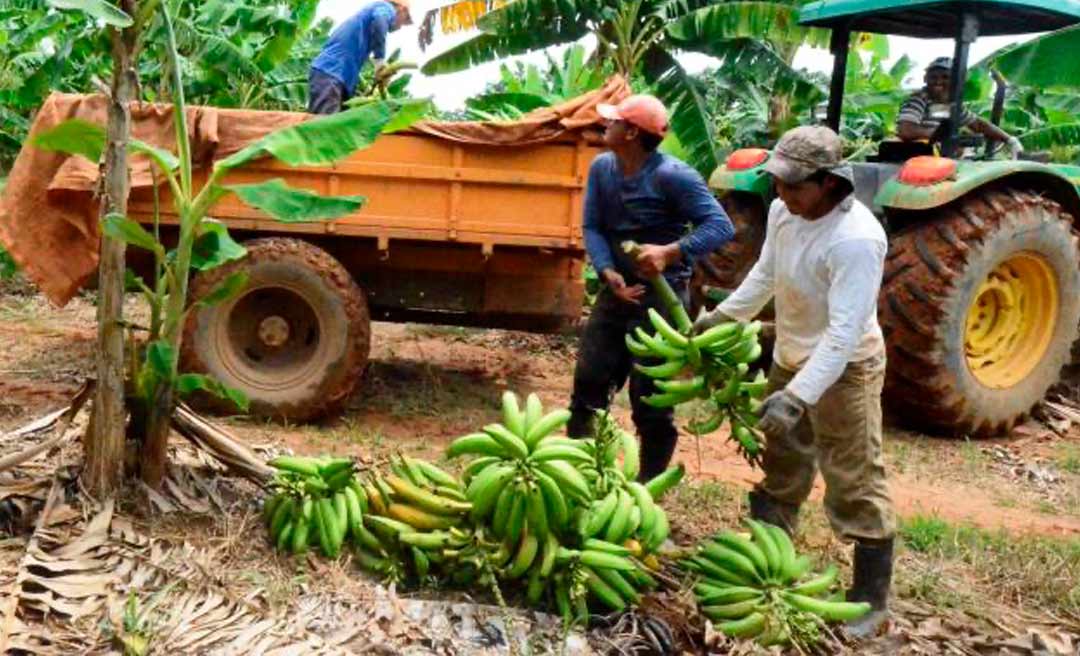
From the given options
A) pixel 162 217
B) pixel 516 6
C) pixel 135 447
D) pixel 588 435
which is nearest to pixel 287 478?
pixel 135 447

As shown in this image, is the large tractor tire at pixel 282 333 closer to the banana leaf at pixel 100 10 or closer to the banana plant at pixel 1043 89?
the banana leaf at pixel 100 10

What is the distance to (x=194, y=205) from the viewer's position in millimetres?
4207

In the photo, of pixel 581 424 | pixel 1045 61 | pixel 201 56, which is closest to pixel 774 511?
pixel 581 424

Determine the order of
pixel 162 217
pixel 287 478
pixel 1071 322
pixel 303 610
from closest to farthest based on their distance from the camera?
pixel 303 610
pixel 287 478
pixel 162 217
pixel 1071 322

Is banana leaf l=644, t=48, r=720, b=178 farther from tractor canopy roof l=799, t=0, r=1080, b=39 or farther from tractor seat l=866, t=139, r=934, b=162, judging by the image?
tractor seat l=866, t=139, r=934, b=162

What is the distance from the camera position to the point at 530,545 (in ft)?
13.5

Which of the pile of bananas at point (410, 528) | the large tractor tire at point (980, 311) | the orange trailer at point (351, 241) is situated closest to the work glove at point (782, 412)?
the pile of bananas at point (410, 528)

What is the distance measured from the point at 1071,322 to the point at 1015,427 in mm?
765

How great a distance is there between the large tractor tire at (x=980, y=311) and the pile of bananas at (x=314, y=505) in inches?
155

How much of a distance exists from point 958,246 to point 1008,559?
2.34 m

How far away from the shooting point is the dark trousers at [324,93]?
23.8 feet

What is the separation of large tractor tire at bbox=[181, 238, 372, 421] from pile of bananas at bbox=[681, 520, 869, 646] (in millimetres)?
2825

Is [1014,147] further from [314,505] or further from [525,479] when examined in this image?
[314,505]

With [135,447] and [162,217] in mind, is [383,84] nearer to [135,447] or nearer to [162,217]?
[162,217]
